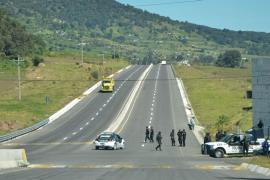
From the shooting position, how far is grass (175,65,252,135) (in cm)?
7669

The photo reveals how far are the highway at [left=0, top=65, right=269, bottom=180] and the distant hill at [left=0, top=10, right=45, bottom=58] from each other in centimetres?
4009

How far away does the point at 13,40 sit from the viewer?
531ft

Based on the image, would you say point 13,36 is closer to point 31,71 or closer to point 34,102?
point 31,71

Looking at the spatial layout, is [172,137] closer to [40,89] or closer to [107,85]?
[107,85]

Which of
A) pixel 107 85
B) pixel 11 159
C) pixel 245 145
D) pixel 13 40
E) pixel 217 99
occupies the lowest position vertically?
pixel 217 99

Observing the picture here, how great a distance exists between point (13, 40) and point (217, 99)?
234 feet

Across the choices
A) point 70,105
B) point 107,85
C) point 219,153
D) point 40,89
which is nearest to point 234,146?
point 219,153

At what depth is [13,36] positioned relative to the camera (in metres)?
162

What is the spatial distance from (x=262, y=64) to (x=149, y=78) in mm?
70230

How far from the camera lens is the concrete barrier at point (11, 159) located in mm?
33094

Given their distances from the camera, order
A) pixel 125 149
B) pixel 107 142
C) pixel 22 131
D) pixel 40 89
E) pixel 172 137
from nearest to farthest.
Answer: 1. pixel 107 142
2. pixel 125 149
3. pixel 172 137
4. pixel 22 131
5. pixel 40 89

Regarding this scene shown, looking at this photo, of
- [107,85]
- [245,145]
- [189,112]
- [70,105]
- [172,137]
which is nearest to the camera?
[245,145]

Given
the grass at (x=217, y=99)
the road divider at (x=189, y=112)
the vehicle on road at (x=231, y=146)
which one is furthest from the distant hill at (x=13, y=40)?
the vehicle on road at (x=231, y=146)

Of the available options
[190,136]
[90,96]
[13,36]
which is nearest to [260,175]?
[190,136]
